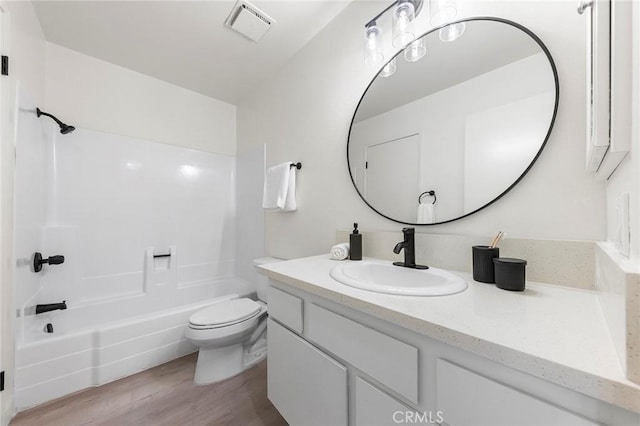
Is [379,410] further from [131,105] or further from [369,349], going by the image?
[131,105]

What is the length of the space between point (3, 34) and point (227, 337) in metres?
1.92

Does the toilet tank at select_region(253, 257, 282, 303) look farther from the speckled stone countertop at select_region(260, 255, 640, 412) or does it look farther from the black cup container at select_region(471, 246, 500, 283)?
the black cup container at select_region(471, 246, 500, 283)

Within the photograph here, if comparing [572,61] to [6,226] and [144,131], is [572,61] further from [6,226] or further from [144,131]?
[144,131]

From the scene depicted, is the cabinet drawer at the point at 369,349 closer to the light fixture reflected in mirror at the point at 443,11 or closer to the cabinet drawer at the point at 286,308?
the cabinet drawer at the point at 286,308

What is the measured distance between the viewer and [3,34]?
3.61ft

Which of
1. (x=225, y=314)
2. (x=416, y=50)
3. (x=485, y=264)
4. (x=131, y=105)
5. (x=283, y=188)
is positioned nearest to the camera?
(x=485, y=264)

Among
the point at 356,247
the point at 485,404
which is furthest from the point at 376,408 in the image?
the point at 356,247

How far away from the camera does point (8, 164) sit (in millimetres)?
1162

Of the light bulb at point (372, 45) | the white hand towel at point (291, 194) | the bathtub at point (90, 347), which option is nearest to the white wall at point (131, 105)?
the white hand towel at point (291, 194)

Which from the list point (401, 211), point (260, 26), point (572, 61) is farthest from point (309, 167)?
point (572, 61)

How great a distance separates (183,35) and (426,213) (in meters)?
2.06

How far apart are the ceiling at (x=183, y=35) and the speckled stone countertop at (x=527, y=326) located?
173 centimetres

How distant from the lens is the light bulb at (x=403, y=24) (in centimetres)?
108

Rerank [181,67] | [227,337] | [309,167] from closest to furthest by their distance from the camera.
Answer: [227,337] < [309,167] < [181,67]
